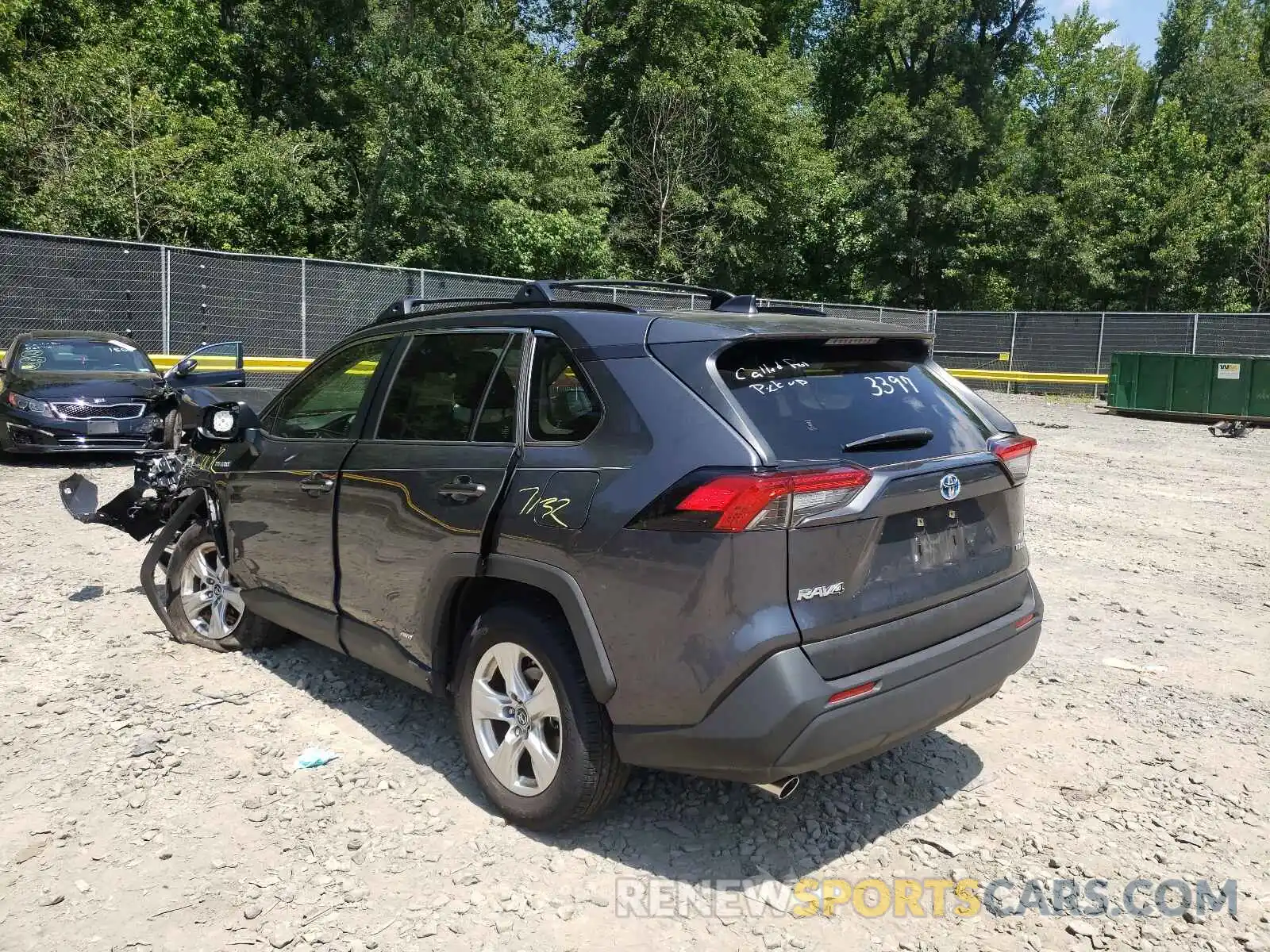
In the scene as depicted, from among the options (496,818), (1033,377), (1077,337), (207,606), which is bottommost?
(496,818)

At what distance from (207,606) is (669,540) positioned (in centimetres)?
346

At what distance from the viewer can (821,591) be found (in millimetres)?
2754

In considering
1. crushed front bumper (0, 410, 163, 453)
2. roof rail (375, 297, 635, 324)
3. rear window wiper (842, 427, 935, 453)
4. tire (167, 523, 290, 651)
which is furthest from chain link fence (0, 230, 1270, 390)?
rear window wiper (842, 427, 935, 453)

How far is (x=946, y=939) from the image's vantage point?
9.24 feet

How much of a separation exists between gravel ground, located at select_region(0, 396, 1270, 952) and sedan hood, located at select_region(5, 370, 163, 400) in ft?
19.2

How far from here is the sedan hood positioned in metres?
10.5

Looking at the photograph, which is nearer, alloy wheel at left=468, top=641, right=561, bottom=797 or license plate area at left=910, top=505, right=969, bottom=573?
license plate area at left=910, top=505, right=969, bottom=573

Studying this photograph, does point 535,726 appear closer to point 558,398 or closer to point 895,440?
point 558,398

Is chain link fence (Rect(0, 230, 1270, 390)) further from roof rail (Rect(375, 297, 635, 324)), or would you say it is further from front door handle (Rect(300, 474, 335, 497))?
front door handle (Rect(300, 474, 335, 497))

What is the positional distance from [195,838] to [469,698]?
1.06m

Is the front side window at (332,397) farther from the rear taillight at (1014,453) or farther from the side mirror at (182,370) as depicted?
the side mirror at (182,370)

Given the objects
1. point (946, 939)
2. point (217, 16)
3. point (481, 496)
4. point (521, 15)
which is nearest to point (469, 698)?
point (481, 496)

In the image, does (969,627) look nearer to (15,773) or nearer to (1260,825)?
(1260,825)

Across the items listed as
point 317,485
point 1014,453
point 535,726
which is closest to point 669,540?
point 535,726
